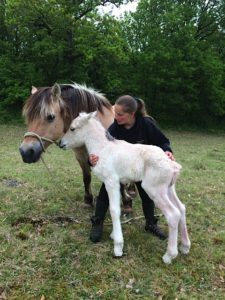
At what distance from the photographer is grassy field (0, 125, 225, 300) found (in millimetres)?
3631

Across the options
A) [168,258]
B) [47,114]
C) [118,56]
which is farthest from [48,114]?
[118,56]

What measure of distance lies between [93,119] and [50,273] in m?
1.83

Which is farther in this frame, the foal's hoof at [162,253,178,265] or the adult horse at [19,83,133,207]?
the adult horse at [19,83,133,207]

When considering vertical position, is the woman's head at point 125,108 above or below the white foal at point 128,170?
Result: above

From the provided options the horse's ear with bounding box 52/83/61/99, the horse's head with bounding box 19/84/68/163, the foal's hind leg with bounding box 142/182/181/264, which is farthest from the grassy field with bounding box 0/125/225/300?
the horse's ear with bounding box 52/83/61/99

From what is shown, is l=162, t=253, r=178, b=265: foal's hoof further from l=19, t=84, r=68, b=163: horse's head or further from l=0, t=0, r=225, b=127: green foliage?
l=0, t=0, r=225, b=127: green foliage

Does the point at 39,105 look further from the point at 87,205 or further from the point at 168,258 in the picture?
the point at 168,258

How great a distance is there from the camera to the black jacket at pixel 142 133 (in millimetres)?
4586

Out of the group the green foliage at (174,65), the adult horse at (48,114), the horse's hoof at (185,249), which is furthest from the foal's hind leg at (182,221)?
the green foliage at (174,65)

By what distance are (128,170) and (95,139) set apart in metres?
0.57

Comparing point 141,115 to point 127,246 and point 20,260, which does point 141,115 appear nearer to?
point 127,246

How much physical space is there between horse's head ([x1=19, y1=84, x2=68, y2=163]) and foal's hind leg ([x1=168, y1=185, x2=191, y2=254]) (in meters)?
1.63

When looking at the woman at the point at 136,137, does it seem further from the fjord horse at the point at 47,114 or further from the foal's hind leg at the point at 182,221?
the fjord horse at the point at 47,114

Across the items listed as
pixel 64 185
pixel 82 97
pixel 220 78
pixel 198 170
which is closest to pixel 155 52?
pixel 220 78
